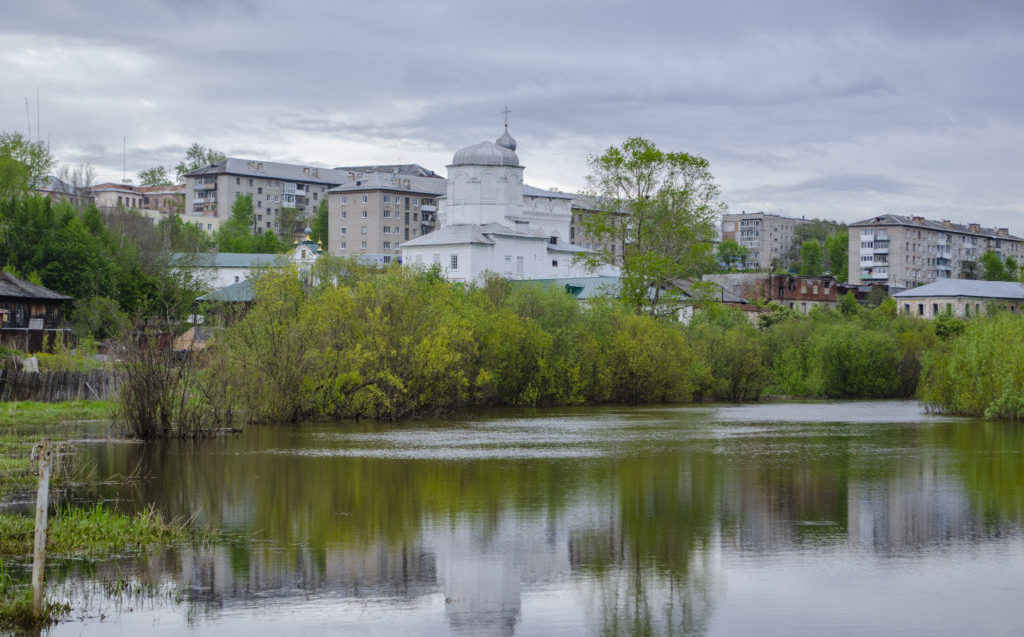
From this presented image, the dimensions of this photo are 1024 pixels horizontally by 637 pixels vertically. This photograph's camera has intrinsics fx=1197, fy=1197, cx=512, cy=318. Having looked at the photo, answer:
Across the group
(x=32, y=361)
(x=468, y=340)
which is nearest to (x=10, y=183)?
(x=32, y=361)

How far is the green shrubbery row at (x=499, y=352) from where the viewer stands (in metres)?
37.5

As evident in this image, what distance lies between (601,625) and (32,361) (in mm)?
36357

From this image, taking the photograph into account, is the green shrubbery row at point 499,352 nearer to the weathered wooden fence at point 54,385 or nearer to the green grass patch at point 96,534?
the weathered wooden fence at point 54,385

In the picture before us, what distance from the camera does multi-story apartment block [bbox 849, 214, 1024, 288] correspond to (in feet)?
481

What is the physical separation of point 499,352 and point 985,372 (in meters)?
19.0

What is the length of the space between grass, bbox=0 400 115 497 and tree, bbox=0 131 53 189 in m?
54.5

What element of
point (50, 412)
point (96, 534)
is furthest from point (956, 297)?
point (96, 534)

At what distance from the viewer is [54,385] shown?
40.0 m

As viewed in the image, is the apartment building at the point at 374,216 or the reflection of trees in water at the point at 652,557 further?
the apartment building at the point at 374,216

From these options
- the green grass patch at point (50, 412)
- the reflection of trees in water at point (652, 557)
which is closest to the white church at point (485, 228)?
the green grass patch at point (50, 412)

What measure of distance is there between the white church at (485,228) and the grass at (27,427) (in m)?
50.5

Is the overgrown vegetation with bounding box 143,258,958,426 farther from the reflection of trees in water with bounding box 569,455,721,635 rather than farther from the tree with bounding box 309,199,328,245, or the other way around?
the tree with bounding box 309,199,328,245

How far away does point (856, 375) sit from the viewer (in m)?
59.9

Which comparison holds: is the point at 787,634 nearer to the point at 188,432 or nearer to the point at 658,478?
the point at 658,478
